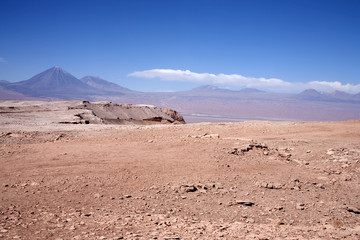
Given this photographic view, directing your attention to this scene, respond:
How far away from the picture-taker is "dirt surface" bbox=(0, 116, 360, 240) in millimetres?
3480

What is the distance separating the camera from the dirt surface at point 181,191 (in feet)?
11.4

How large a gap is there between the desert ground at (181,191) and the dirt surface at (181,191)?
0.02 m

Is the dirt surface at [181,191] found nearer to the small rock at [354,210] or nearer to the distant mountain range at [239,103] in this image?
the small rock at [354,210]

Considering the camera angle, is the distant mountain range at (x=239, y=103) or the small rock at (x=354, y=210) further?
the distant mountain range at (x=239, y=103)

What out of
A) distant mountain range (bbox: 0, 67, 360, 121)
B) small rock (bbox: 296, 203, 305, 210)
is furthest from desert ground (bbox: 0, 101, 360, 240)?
distant mountain range (bbox: 0, 67, 360, 121)

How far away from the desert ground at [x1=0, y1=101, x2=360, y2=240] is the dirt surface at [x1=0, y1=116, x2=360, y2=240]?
16mm

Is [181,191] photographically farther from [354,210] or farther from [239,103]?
[239,103]

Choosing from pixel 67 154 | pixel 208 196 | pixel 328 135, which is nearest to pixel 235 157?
pixel 208 196

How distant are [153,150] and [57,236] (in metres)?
4.29

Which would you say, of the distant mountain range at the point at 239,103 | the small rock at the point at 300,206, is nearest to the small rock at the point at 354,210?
the small rock at the point at 300,206

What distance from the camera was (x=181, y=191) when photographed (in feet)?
15.9

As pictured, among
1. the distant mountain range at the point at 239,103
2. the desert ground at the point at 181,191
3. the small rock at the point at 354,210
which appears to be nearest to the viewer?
the desert ground at the point at 181,191

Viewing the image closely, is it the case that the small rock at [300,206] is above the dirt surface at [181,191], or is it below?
below

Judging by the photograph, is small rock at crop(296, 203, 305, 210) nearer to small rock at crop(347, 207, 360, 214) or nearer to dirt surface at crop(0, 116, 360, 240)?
dirt surface at crop(0, 116, 360, 240)
